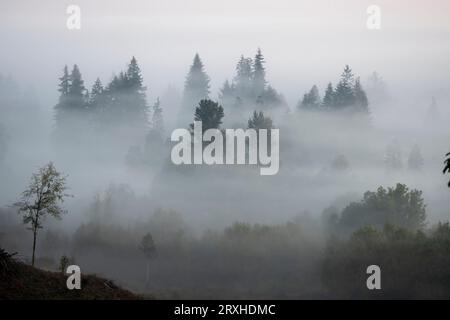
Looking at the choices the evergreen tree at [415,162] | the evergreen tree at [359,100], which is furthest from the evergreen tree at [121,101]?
the evergreen tree at [415,162]

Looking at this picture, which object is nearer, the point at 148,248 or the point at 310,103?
the point at 148,248

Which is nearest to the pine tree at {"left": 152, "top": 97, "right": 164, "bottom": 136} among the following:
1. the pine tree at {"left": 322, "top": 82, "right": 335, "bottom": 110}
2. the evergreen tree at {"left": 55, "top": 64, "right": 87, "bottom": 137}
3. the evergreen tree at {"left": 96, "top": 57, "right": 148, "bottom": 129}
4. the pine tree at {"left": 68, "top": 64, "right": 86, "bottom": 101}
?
the evergreen tree at {"left": 96, "top": 57, "right": 148, "bottom": 129}

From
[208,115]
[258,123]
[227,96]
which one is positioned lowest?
[208,115]

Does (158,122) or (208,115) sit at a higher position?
(158,122)

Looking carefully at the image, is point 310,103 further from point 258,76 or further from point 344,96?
point 258,76

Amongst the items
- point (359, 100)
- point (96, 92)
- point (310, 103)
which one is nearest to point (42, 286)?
point (96, 92)

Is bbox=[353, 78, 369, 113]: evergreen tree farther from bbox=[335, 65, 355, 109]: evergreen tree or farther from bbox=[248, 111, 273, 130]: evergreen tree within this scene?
bbox=[248, 111, 273, 130]: evergreen tree

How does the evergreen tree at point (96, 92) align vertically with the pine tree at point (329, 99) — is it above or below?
above

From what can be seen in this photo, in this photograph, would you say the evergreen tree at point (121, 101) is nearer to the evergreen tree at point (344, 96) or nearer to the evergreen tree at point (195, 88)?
the evergreen tree at point (195, 88)

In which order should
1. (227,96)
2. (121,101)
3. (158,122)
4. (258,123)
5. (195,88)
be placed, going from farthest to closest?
(195,88), (227,96), (158,122), (121,101), (258,123)

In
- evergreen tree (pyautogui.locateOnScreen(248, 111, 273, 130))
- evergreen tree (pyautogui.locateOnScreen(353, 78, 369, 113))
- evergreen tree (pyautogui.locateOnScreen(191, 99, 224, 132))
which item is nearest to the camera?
evergreen tree (pyautogui.locateOnScreen(191, 99, 224, 132))

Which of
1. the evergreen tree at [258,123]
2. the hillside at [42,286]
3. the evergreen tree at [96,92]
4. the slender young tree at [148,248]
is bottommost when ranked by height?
the hillside at [42,286]

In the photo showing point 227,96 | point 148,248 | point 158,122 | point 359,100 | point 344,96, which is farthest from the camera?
point 227,96

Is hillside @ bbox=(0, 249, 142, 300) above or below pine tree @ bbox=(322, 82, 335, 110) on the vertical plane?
below
